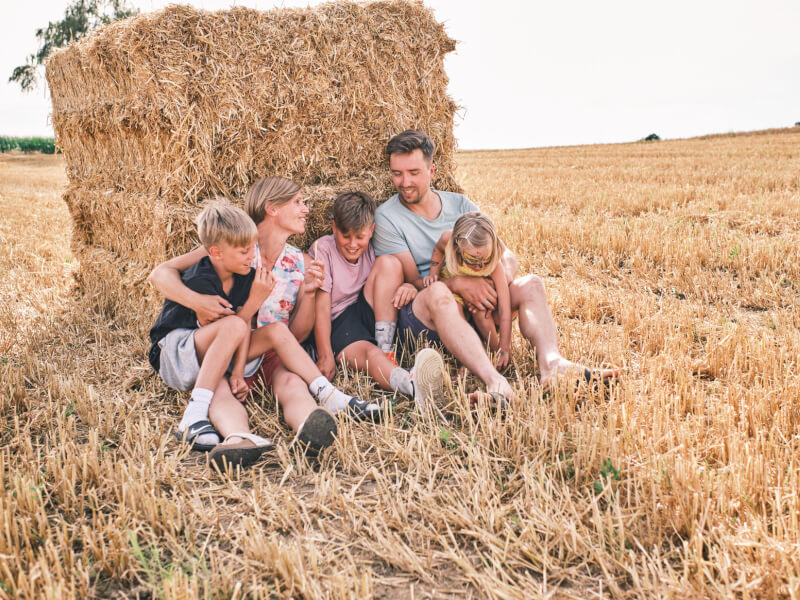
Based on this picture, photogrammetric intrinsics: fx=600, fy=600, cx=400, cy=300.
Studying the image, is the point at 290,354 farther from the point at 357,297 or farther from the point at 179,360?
the point at 357,297

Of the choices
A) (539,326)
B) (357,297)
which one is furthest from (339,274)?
(539,326)

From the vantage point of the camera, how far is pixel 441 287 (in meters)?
3.79

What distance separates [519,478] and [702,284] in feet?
12.4

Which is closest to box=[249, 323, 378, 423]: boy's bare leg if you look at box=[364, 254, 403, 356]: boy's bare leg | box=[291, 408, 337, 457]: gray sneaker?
box=[291, 408, 337, 457]: gray sneaker

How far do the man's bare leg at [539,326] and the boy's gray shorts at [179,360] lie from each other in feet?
5.90

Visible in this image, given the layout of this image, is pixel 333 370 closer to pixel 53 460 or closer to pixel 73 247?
pixel 53 460

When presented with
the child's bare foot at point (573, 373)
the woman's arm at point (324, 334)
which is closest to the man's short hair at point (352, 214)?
the woman's arm at point (324, 334)

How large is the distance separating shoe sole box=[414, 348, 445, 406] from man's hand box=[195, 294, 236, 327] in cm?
112

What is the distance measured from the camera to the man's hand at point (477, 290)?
3.92 meters

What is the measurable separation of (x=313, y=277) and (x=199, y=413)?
1199 mm

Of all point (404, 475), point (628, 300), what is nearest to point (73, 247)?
point (404, 475)

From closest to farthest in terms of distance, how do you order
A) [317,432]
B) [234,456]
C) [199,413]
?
[234,456], [317,432], [199,413]

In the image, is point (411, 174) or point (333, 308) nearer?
point (333, 308)

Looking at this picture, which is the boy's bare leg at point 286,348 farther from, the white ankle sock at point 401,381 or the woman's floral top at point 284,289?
the white ankle sock at point 401,381
